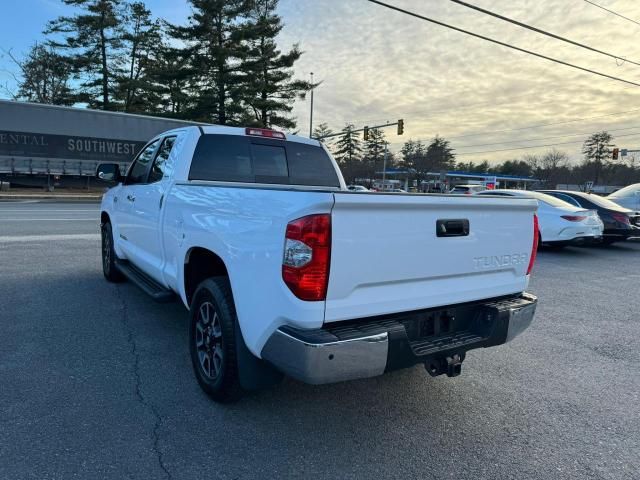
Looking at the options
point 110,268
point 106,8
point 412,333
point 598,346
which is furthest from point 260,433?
point 106,8

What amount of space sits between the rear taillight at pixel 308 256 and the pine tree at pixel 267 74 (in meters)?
36.1

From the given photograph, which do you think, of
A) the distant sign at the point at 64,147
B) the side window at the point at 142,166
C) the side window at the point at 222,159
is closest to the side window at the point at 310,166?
the side window at the point at 222,159

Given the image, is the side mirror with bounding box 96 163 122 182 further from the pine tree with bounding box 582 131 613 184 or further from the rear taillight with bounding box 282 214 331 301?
the pine tree with bounding box 582 131 613 184

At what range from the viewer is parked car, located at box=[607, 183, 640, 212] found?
13.0 m

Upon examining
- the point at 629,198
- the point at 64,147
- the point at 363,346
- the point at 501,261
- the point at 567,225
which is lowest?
the point at 363,346

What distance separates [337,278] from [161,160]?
119 inches

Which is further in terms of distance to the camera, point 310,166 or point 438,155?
point 438,155

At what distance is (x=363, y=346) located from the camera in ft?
7.73

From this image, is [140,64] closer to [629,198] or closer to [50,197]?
[50,197]

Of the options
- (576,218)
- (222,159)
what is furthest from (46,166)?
(576,218)

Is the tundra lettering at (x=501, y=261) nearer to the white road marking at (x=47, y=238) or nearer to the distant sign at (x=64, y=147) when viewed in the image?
the white road marking at (x=47, y=238)

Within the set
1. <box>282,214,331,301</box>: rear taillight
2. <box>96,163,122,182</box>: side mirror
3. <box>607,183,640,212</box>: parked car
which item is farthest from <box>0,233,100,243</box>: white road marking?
<box>607,183,640,212</box>: parked car

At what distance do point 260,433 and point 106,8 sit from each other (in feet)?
146

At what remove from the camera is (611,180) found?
8375 centimetres
